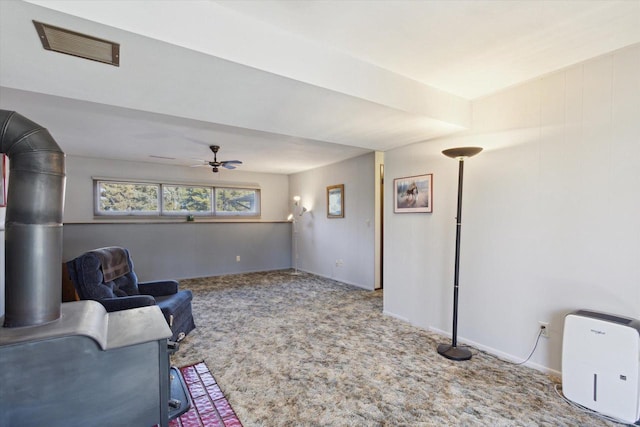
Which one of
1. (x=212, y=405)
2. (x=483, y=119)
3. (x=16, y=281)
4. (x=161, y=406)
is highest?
(x=483, y=119)

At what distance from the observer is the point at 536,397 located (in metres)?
2.08

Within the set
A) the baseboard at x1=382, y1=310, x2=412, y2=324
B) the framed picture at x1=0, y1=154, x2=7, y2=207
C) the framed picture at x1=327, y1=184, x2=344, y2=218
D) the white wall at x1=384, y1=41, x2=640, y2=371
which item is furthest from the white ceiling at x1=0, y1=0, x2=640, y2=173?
the framed picture at x1=327, y1=184, x2=344, y2=218

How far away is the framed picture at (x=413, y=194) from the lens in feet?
10.8

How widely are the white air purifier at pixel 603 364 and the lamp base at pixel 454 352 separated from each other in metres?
0.71

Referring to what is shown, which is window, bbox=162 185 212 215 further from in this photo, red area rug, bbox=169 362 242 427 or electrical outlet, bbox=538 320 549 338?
electrical outlet, bbox=538 320 549 338

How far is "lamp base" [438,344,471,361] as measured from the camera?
262 centimetres

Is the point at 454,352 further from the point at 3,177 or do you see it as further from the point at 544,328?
the point at 3,177

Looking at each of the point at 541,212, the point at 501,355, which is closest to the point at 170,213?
the point at 501,355

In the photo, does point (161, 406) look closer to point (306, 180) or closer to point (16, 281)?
point (16, 281)

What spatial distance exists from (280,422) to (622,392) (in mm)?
2115

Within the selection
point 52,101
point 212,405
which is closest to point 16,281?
point 212,405

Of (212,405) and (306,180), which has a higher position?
(306,180)

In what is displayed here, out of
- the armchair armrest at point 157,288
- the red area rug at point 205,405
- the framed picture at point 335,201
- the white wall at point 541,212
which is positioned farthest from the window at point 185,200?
the white wall at point 541,212

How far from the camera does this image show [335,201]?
6.00m
